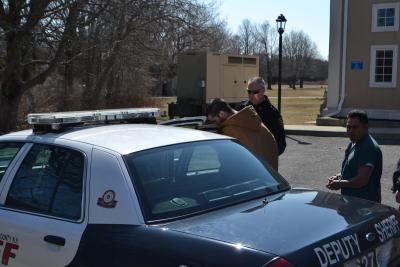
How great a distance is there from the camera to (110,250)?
9.44ft

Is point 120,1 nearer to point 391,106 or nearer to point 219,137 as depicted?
point 391,106

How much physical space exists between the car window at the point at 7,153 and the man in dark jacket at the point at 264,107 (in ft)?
8.19

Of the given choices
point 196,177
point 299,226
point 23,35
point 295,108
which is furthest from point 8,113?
point 295,108

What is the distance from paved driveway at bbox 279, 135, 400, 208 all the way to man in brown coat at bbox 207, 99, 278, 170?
3249 millimetres

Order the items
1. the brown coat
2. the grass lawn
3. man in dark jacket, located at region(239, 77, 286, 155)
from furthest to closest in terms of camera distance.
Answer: the grass lawn < man in dark jacket, located at region(239, 77, 286, 155) < the brown coat

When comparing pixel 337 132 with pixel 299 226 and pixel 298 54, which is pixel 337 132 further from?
pixel 298 54

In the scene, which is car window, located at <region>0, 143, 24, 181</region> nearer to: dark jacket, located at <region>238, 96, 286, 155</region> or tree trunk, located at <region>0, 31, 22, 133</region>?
dark jacket, located at <region>238, 96, 286, 155</region>

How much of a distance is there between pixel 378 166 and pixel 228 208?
1.92 meters

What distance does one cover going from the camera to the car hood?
2590 millimetres

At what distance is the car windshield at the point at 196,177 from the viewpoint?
3.08 meters

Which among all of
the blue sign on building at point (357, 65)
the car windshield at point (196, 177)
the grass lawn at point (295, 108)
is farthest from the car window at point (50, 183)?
the blue sign on building at point (357, 65)

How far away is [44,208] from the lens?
3406 millimetres

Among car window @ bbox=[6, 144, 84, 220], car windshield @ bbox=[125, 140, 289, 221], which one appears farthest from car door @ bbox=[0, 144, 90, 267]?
car windshield @ bbox=[125, 140, 289, 221]

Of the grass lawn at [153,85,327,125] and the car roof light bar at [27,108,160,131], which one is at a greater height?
the car roof light bar at [27,108,160,131]
